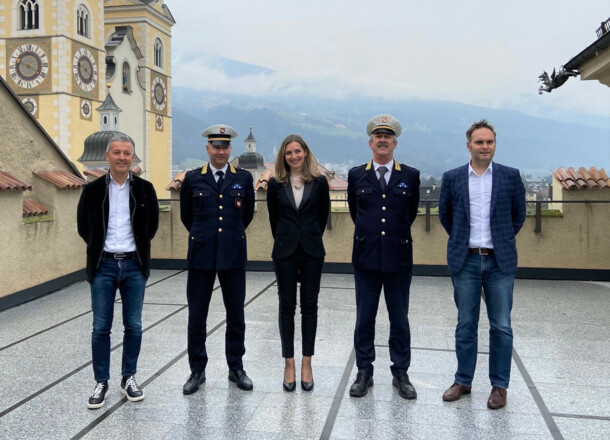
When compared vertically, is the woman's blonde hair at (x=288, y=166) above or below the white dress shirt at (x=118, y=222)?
above

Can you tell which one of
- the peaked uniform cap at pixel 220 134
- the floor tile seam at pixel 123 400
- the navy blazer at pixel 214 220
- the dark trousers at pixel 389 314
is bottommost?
the floor tile seam at pixel 123 400

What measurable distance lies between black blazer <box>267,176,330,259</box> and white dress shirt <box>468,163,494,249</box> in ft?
3.26

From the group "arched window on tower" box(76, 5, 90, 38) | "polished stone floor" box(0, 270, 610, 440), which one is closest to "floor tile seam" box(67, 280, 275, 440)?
"polished stone floor" box(0, 270, 610, 440)

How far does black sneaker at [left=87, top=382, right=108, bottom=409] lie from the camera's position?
389 cm

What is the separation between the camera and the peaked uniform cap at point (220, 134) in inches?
166

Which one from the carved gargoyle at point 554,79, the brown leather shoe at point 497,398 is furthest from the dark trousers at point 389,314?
the carved gargoyle at point 554,79

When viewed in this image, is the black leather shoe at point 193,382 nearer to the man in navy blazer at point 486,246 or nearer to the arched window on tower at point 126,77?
the man in navy blazer at point 486,246

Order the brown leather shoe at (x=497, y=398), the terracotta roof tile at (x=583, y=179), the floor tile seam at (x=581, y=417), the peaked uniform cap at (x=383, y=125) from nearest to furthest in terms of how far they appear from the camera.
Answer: the floor tile seam at (x=581, y=417)
the brown leather shoe at (x=497, y=398)
the peaked uniform cap at (x=383, y=125)
the terracotta roof tile at (x=583, y=179)

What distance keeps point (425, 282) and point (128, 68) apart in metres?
41.8

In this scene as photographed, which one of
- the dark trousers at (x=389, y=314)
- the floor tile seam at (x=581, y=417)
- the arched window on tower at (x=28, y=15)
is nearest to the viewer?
the floor tile seam at (x=581, y=417)

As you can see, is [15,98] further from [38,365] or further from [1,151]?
[38,365]

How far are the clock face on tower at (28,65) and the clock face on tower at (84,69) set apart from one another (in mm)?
1661

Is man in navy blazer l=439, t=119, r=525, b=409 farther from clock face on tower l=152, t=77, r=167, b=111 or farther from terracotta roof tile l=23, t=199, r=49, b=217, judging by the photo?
clock face on tower l=152, t=77, r=167, b=111

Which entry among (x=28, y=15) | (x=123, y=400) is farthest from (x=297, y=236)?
(x=28, y=15)
